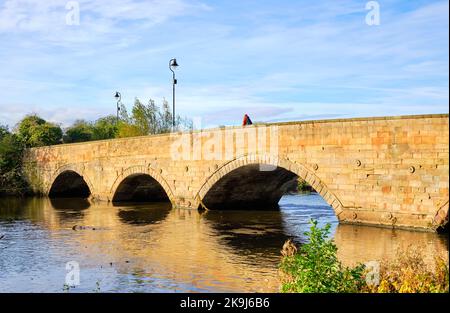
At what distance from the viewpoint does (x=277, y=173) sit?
25.0 m

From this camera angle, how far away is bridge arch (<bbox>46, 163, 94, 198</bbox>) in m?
38.8

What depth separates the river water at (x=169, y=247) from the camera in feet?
38.6

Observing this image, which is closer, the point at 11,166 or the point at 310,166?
the point at 310,166

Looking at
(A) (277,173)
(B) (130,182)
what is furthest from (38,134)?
(A) (277,173)

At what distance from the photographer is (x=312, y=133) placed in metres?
20.0

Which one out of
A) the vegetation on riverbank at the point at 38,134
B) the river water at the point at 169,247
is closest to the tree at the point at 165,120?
the vegetation on riverbank at the point at 38,134

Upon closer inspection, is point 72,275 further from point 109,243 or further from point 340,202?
point 340,202

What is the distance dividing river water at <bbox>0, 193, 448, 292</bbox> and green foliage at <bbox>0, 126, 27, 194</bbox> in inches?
731

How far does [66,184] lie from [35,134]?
36.7 feet

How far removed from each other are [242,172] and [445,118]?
32.8 ft

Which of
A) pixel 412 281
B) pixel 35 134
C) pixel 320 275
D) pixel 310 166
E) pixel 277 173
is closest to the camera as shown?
pixel 412 281

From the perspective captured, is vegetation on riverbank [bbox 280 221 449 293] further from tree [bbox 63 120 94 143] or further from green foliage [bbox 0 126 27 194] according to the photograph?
tree [bbox 63 120 94 143]

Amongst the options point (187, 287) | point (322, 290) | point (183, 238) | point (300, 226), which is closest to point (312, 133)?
point (300, 226)

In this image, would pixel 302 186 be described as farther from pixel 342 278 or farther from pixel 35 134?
pixel 342 278
